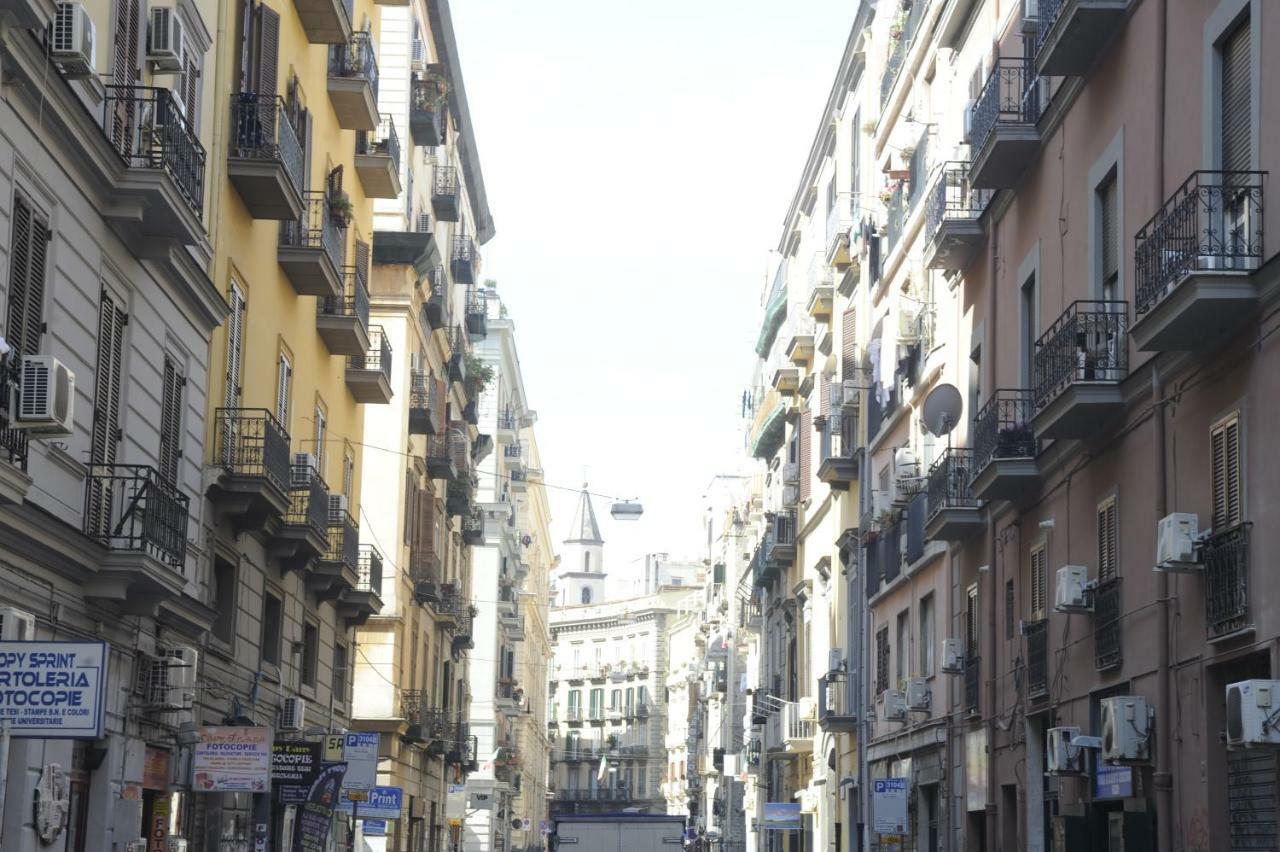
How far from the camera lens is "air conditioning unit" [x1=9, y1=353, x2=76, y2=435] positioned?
48.9ft

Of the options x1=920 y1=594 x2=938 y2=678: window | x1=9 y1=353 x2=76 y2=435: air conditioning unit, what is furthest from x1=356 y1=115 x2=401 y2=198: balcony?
x1=9 y1=353 x2=76 y2=435: air conditioning unit

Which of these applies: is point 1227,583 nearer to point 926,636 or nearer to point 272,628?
point 272,628

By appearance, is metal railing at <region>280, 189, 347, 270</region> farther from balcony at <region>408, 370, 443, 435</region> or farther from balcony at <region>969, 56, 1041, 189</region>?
balcony at <region>408, 370, 443, 435</region>

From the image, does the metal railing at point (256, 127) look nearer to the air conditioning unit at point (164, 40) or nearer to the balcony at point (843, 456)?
the air conditioning unit at point (164, 40)

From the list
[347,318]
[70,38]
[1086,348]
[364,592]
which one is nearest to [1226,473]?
[1086,348]

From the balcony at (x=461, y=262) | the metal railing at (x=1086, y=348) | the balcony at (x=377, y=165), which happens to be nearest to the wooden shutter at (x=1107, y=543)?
the metal railing at (x=1086, y=348)

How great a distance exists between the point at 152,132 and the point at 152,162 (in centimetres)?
45

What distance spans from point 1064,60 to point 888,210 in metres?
15.2

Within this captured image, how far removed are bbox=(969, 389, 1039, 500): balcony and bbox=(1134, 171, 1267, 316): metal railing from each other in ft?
18.5

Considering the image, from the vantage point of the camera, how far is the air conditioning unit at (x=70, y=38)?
52.0ft

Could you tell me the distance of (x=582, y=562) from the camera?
186 metres

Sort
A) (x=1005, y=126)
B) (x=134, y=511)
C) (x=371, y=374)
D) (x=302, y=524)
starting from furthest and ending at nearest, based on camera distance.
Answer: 1. (x=371, y=374)
2. (x=302, y=524)
3. (x=1005, y=126)
4. (x=134, y=511)

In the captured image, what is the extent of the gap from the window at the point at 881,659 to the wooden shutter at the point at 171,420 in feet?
60.2

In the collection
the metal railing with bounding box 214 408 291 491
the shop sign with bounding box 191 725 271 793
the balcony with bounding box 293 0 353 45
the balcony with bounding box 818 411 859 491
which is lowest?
the shop sign with bounding box 191 725 271 793
